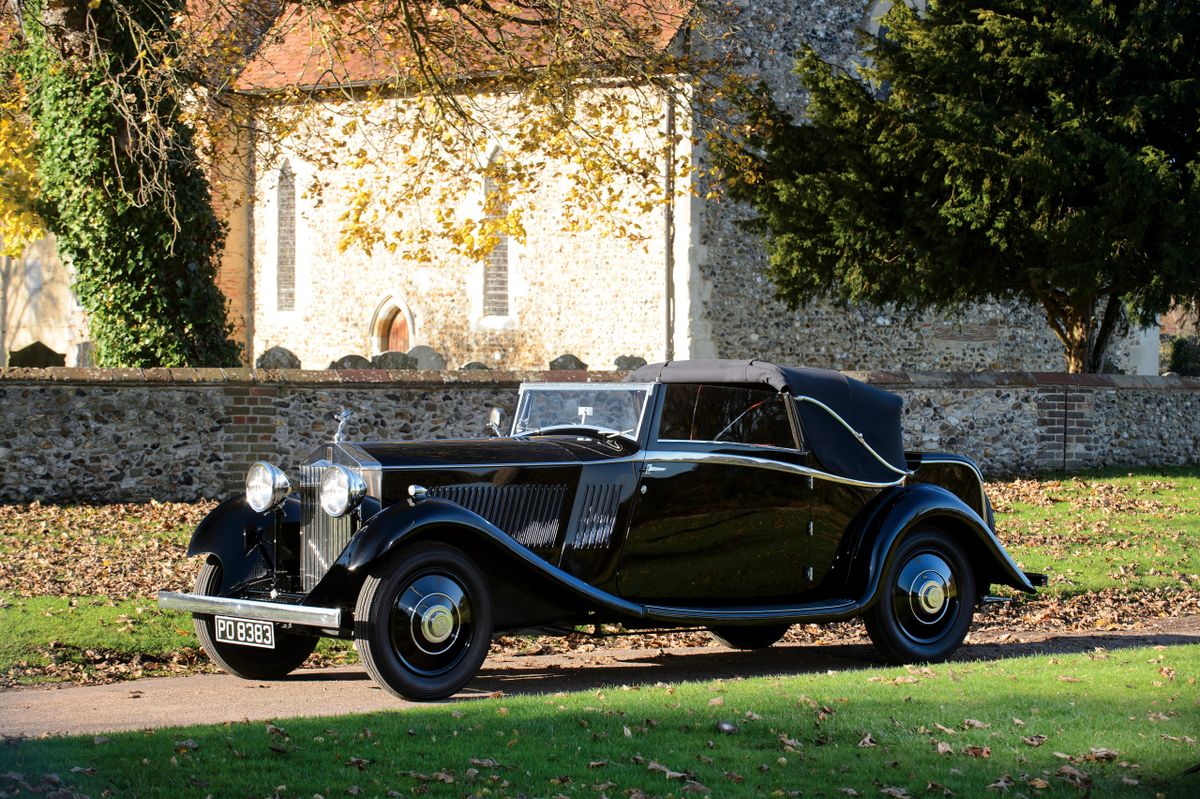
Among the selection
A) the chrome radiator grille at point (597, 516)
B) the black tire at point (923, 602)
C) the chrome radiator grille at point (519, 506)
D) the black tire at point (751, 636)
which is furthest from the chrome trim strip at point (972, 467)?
the chrome radiator grille at point (519, 506)

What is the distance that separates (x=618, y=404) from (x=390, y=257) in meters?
21.1

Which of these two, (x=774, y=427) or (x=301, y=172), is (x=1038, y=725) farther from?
→ (x=301, y=172)

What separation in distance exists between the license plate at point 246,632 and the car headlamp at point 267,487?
0.69 m

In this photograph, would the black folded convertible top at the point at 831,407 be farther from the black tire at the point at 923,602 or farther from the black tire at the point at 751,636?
the black tire at the point at 751,636

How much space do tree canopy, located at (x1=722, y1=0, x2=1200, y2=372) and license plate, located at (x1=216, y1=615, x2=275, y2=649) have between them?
495 inches

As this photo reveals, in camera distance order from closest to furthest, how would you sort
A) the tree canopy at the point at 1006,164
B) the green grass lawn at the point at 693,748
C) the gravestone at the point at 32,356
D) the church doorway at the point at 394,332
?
the green grass lawn at the point at 693,748 < the tree canopy at the point at 1006,164 < the gravestone at the point at 32,356 < the church doorway at the point at 394,332

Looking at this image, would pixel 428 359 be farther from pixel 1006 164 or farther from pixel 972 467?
pixel 972 467

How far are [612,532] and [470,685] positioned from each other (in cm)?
118

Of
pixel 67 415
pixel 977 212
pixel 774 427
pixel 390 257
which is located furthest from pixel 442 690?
pixel 390 257

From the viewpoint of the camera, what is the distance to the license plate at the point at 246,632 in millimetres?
7305

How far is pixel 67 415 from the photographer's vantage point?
51.5 feet

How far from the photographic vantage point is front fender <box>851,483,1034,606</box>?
8.53 metres

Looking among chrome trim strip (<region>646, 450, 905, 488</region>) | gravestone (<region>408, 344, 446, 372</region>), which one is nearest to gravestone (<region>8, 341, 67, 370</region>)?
gravestone (<region>408, 344, 446, 372</region>)

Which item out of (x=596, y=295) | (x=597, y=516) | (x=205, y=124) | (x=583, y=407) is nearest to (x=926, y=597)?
(x=597, y=516)
